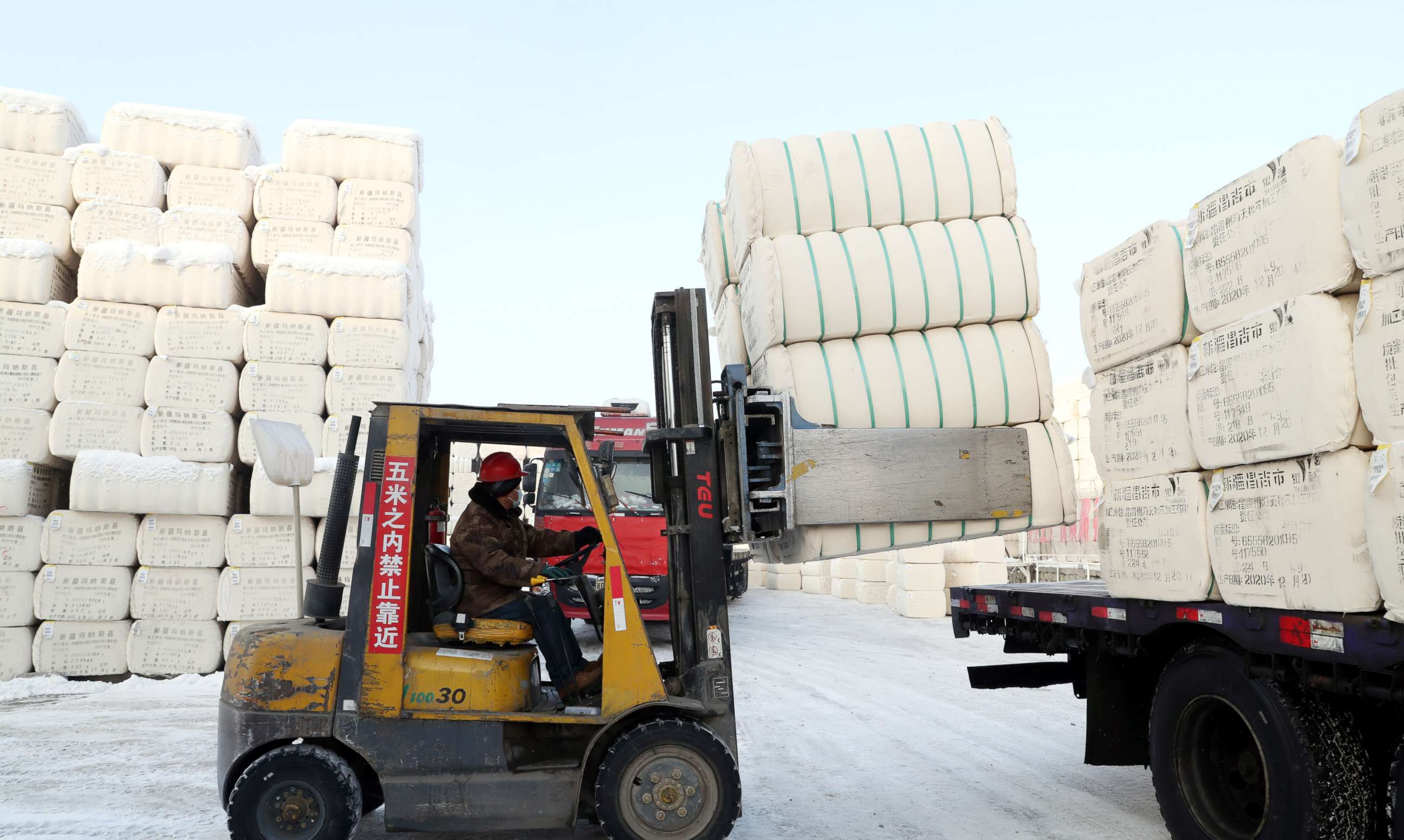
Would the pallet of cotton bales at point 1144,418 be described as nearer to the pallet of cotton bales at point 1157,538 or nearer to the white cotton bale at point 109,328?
the pallet of cotton bales at point 1157,538

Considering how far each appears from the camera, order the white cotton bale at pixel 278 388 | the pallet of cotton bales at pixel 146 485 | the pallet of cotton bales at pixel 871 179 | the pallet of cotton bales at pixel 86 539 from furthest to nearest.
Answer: the white cotton bale at pixel 278 388, the pallet of cotton bales at pixel 86 539, the pallet of cotton bales at pixel 146 485, the pallet of cotton bales at pixel 871 179

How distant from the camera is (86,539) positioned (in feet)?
27.5

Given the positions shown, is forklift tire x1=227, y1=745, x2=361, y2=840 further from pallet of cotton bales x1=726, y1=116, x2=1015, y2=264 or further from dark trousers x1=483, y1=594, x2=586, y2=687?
pallet of cotton bales x1=726, y1=116, x2=1015, y2=264

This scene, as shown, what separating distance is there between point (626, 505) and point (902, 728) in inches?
169

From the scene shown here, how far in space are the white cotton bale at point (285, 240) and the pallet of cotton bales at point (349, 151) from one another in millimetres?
548

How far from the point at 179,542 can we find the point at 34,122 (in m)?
3.98

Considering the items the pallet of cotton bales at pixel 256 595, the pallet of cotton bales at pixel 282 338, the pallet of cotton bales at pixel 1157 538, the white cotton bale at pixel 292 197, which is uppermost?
the white cotton bale at pixel 292 197

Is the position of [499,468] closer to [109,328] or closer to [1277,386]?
[1277,386]

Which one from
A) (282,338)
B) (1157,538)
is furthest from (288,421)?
(1157,538)

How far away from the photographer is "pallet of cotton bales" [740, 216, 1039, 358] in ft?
15.0

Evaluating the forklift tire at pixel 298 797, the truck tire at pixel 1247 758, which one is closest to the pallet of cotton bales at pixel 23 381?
the forklift tire at pixel 298 797

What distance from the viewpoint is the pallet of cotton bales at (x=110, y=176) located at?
8.83m

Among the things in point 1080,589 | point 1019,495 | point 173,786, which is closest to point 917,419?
point 1019,495

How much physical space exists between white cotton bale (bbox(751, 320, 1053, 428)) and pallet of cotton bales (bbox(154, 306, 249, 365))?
6003 millimetres
